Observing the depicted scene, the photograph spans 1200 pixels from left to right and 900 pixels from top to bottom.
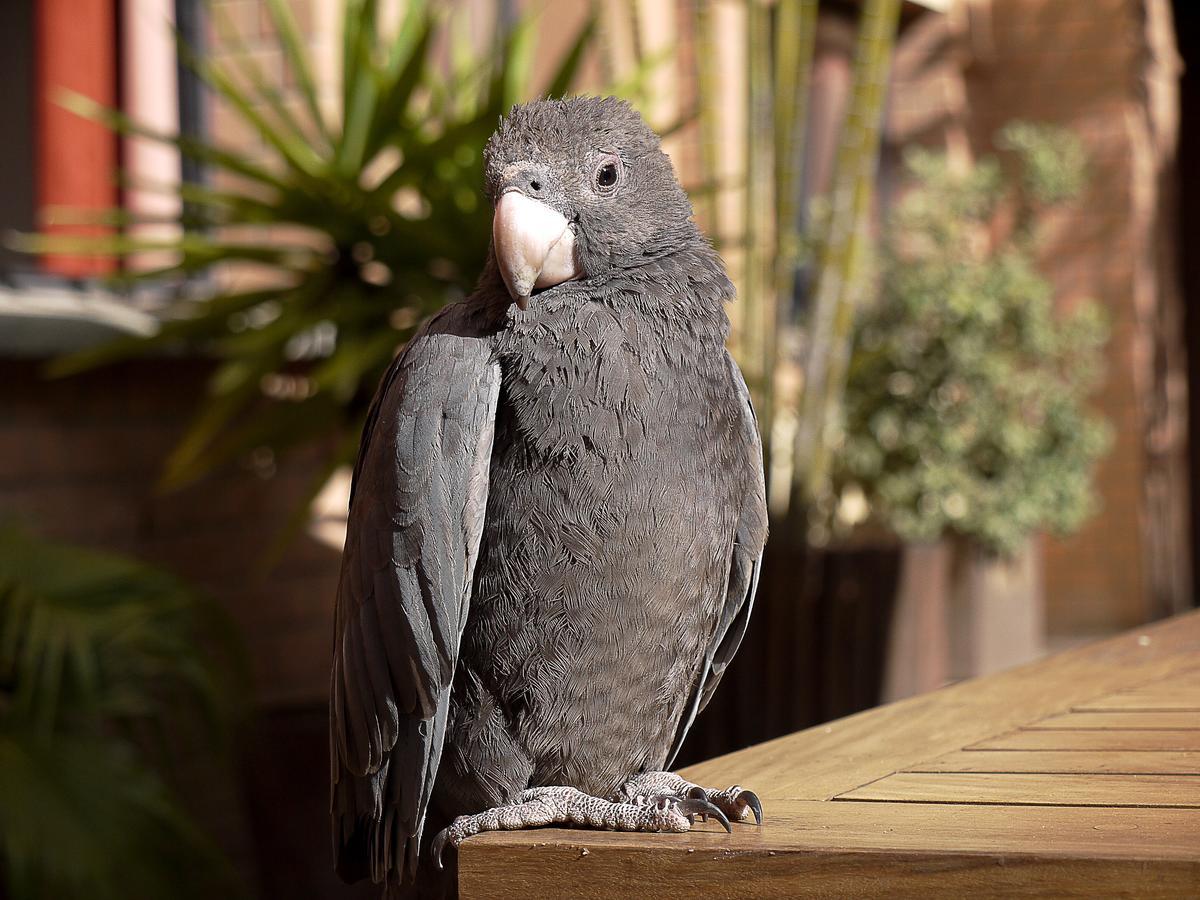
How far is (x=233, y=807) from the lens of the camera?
12.8 ft

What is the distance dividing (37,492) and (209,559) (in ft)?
1.86

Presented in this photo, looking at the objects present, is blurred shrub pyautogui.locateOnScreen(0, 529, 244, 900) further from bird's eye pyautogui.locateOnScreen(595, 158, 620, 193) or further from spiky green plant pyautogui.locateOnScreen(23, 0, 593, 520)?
bird's eye pyautogui.locateOnScreen(595, 158, 620, 193)

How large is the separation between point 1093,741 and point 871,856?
0.62 meters

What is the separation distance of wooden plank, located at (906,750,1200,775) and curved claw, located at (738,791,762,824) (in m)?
0.26

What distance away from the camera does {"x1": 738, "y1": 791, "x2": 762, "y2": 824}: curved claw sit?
4.40ft

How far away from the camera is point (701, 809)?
1359 millimetres

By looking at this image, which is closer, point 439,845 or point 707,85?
point 439,845

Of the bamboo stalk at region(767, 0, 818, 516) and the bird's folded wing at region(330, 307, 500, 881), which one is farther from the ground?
the bamboo stalk at region(767, 0, 818, 516)

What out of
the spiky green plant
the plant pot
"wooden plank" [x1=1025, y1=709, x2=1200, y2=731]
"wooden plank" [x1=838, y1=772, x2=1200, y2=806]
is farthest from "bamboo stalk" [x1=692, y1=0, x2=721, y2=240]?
"wooden plank" [x1=838, y1=772, x2=1200, y2=806]

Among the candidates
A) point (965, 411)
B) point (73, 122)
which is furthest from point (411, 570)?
point (965, 411)

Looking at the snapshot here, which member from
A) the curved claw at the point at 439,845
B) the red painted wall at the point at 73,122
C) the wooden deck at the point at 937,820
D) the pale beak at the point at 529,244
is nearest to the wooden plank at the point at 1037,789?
the wooden deck at the point at 937,820

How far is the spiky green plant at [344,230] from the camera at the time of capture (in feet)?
10.7

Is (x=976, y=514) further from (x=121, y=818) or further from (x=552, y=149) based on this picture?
(x=552, y=149)

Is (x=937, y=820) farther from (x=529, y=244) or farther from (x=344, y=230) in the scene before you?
(x=344, y=230)
